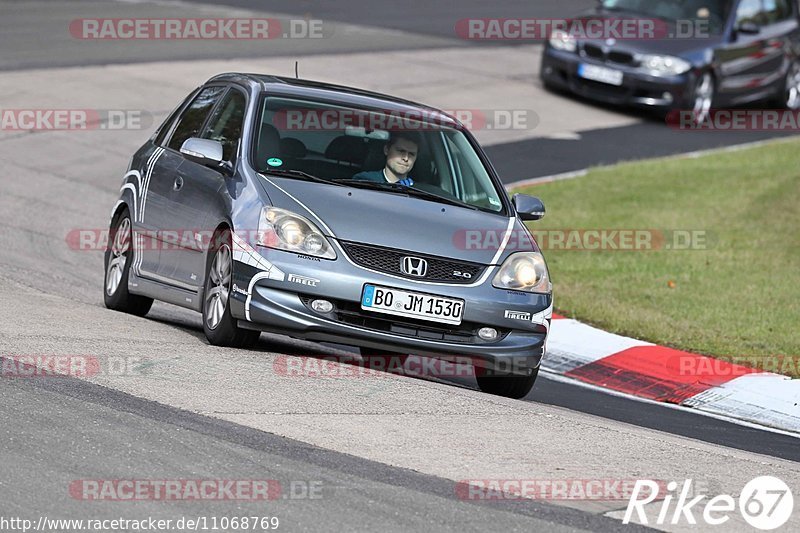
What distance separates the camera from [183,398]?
7.53m

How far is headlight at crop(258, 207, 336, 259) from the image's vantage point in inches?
340

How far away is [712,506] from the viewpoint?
21.7 ft

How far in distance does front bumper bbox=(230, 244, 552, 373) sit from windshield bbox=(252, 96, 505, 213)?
836mm

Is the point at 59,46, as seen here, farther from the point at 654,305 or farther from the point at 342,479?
the point at 342,479

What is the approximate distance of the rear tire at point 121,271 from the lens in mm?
10547

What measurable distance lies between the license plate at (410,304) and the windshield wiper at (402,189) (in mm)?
917

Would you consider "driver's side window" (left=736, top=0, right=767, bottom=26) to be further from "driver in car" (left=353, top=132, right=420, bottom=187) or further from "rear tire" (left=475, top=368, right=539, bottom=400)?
"rear tire" (left=475, top=368, right=539, bottom=400)

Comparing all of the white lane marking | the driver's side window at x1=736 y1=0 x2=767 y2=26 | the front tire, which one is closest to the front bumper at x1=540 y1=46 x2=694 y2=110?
the driver's side window at x1=736 y1=0 x2=767 y2=26

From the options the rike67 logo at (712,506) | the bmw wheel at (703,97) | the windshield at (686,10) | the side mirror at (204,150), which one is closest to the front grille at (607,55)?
the bmw wheel at (703,97)

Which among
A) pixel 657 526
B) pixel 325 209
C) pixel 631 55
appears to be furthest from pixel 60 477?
pixel 631 55

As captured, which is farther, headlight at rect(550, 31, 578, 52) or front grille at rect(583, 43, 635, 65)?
headlight at rect(550, 31, 578, 52)

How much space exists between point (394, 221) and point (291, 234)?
0.60 metres

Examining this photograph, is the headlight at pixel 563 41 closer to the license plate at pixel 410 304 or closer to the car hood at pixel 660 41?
the car hood at pixel 660 41

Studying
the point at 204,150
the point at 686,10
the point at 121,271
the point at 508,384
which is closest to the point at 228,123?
the point at 204,150
